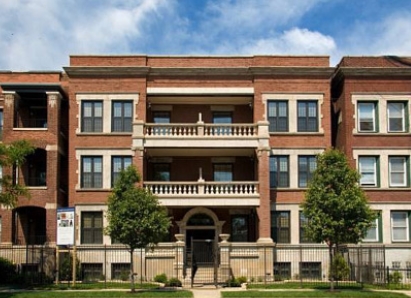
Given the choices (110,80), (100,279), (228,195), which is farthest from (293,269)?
(110,80)

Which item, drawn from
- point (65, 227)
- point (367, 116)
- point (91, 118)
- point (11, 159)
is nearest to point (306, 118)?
point (367, 116)

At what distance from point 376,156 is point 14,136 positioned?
21.9 metres

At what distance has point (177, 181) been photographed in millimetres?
39594

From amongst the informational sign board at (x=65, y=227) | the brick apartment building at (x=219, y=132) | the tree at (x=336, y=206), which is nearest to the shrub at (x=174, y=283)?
the brick apartment building at (x=219, y=132)

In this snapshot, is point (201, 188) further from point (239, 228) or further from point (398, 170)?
point (398, 170)

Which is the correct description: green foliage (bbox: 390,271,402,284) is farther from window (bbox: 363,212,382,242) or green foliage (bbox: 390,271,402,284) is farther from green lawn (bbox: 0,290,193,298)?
green lawn (bbox: 0,290,193,298)

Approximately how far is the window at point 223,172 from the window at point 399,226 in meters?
10.2

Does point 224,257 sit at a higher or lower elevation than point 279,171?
lower

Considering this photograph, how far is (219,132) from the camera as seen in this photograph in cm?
3866

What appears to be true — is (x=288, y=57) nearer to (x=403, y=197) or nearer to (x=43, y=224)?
(x=403, y=197)

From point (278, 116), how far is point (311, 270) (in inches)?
370

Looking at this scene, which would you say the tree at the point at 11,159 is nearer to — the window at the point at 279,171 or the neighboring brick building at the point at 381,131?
the window at the point at 279,171

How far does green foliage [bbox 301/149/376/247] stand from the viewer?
29.4 meters

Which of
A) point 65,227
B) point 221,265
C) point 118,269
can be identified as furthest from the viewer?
point 118,269
